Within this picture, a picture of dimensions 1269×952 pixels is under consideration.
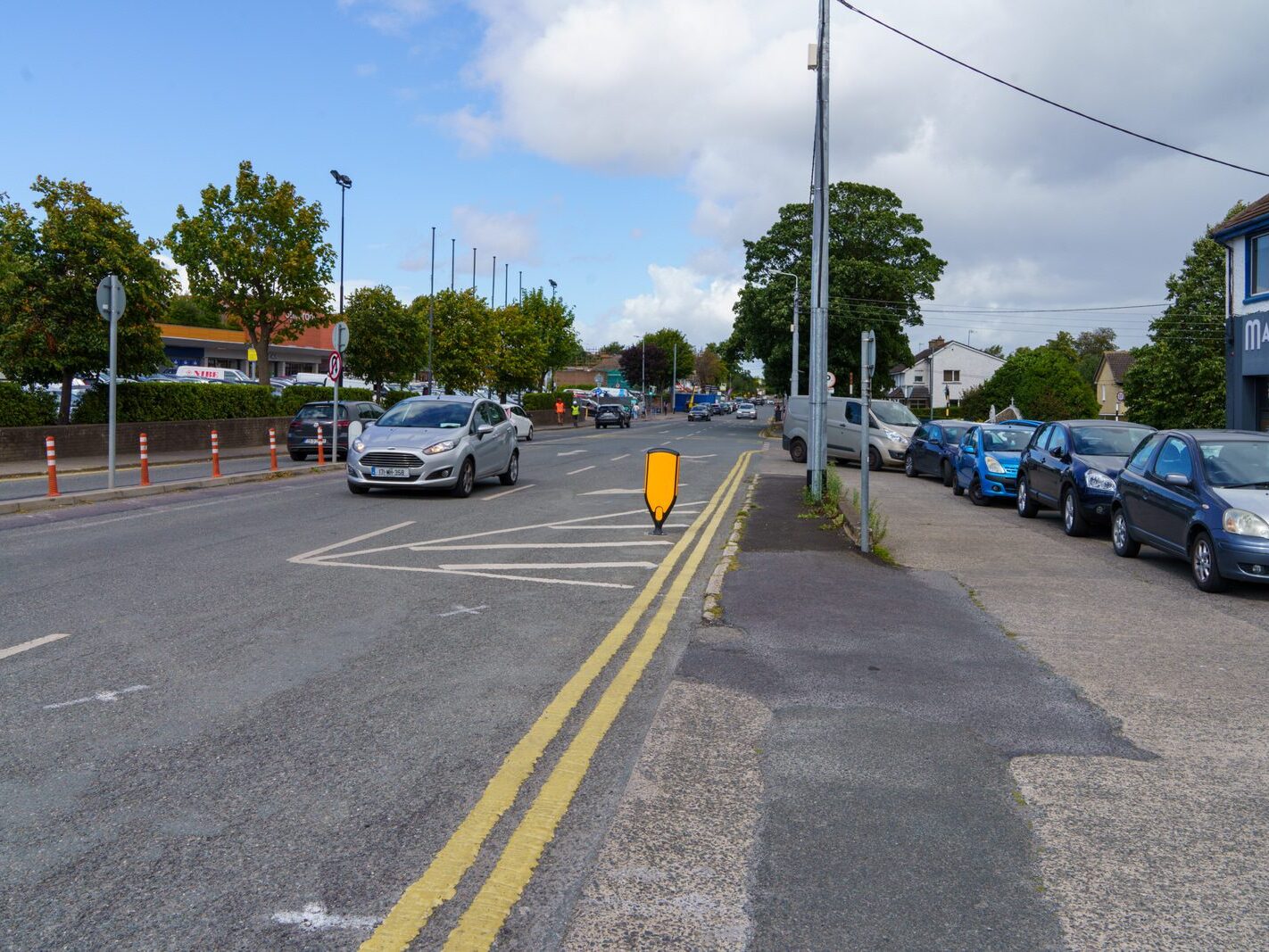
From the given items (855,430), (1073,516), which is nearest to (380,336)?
(855,430)

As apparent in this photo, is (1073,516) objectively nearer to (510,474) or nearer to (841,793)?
(510,474)

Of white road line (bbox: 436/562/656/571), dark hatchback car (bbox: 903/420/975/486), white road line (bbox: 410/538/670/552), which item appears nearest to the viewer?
white road line (bbox: 436/562/656/571)

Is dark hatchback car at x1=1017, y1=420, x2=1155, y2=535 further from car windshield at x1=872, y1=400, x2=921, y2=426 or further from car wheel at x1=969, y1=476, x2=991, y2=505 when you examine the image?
car windshield at x1=872, y1=400, x2=921, y2=426

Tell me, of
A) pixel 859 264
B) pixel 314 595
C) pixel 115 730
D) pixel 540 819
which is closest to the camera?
pixel 540 819

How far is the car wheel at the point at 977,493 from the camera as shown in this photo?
61.2 feet

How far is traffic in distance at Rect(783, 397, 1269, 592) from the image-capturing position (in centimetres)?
964

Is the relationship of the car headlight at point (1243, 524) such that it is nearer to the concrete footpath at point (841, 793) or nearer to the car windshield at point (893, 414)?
the concrete footpath at point (841, 793)

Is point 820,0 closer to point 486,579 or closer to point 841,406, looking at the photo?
point 486,579

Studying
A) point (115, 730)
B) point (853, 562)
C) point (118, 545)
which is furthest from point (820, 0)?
point (115, 730)

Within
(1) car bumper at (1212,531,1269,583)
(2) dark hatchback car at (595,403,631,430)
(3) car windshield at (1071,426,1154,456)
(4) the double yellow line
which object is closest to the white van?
(3) car windshield at (1071,426,1154,456)

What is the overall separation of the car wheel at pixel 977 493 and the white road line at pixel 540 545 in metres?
8.40

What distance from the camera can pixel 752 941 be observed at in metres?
3.17

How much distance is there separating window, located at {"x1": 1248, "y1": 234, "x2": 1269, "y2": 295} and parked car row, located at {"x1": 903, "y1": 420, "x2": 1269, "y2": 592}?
392 inches

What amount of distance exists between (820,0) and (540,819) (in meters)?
15.3
